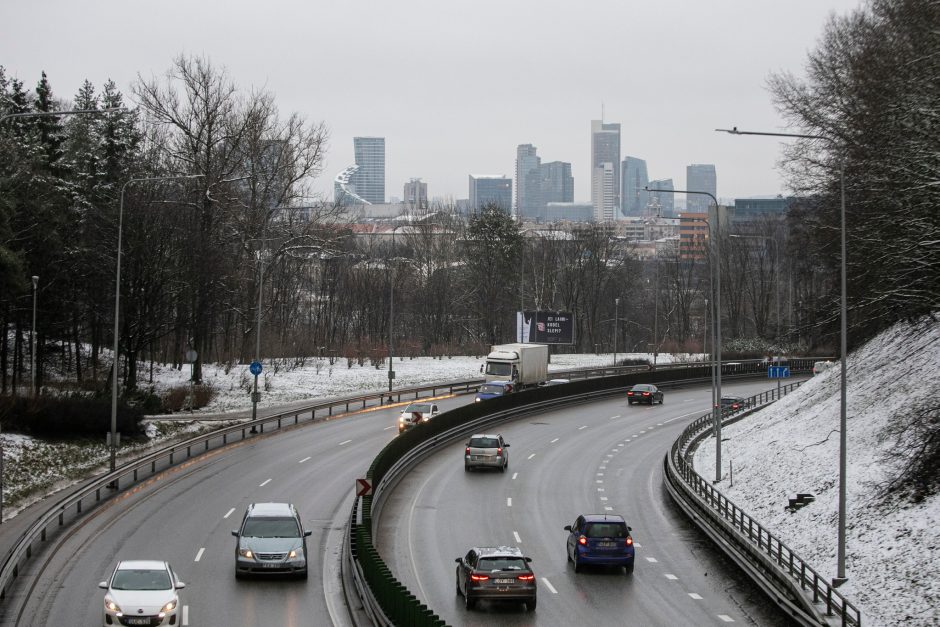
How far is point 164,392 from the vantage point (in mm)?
59656

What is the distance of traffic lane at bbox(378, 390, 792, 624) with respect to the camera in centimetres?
2386

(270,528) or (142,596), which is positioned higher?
(270,528)

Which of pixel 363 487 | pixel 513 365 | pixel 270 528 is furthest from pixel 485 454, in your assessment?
pixel 513 365

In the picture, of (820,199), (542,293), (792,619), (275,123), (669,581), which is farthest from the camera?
(542,293)

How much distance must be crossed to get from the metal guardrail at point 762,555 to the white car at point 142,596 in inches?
484

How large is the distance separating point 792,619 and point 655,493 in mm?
17504

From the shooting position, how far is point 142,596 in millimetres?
20250

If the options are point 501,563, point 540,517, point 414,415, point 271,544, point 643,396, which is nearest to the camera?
point 501,563

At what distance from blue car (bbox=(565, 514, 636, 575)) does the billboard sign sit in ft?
198

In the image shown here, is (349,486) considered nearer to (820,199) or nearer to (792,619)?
(792,619)

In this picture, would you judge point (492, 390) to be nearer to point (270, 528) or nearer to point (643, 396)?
point (643, 396)

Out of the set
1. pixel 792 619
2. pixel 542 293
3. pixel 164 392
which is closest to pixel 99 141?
pixel 164 392

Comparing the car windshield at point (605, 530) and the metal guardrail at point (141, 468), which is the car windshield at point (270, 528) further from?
the car windshield at point (605, 530)

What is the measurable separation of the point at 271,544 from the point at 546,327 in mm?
65000
